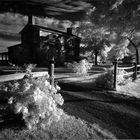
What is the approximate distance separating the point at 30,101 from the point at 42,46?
30260 millimetres

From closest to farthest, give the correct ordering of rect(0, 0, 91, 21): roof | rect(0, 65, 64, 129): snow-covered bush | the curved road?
rect(0, 65, 64, 129): snow-covered bush < the curved road < rect(0, 0, 91, 21): roof

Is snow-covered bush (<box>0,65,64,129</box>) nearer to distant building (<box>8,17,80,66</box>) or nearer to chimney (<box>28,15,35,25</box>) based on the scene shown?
distant building (<box>8,17,80,66</box>)

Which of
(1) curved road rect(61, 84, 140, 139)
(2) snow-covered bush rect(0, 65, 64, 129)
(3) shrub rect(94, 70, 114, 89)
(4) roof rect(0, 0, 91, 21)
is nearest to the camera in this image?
(2) snow-covered bush rect(0, 65, 64, 129)

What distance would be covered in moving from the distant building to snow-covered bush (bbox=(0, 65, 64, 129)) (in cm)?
2757

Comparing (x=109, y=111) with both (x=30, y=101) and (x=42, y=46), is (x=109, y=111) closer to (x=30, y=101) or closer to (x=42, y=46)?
(x=30, y=101)

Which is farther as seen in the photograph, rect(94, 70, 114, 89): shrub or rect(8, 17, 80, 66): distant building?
rect(8, 17, 80, 66): distant building

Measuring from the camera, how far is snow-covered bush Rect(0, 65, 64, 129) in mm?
4539

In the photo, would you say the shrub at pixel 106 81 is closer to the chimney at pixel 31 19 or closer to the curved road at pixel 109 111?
the curved road at pixel 109 111

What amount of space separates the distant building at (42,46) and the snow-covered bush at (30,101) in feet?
90.4

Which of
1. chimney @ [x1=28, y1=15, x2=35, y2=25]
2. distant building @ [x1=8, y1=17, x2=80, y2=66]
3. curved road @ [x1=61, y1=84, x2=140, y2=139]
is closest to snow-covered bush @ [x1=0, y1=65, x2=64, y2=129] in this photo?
curved road @ [x1=61, y1=84, x2=140, y2=139]

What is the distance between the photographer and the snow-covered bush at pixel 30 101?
454 cm

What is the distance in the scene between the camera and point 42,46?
111 ft

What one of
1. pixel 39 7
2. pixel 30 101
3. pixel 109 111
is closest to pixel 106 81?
pixel 109 111

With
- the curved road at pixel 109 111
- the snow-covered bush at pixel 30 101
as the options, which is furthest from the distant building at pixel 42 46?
the snow-covered bush at pixel 30 101
